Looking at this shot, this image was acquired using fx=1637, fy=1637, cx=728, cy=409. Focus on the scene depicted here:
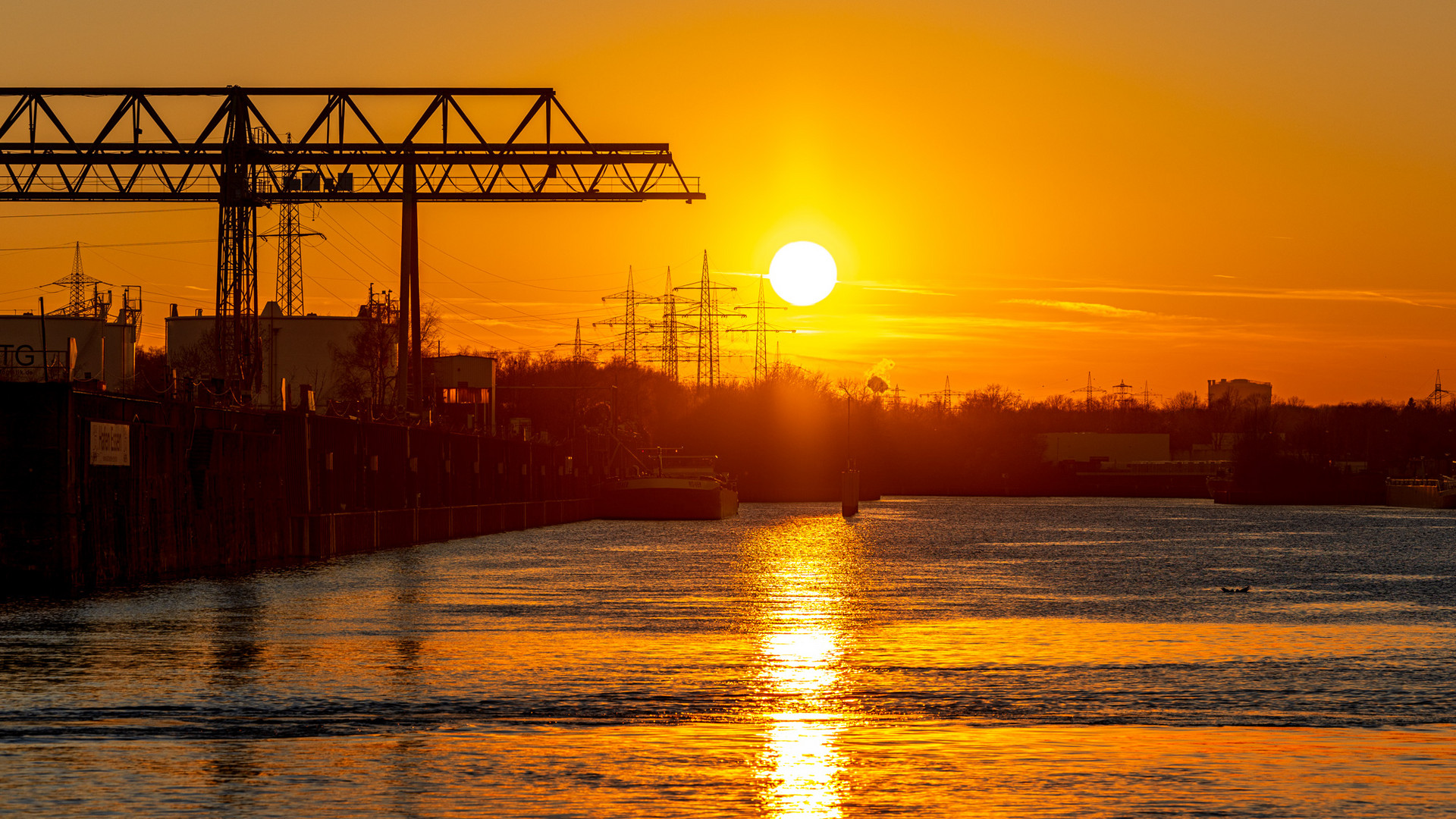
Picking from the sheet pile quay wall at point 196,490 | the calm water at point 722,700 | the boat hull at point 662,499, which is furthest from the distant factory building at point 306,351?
the calm water at point 722,700

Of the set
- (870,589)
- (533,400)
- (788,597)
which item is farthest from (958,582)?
(533,400)

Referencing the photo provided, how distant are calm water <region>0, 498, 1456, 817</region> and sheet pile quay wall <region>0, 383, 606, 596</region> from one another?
1.96 m

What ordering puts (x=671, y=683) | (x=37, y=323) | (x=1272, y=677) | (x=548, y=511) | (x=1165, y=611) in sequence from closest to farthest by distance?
(x=671, y=683)
(x=1272, y=677)
(x=1165, y=611)
(x=37, y=323)
(x=548, y=511)

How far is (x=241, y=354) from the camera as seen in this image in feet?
200

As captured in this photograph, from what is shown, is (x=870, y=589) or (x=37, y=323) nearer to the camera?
(x=870, y=589)

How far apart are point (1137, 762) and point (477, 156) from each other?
51.2m

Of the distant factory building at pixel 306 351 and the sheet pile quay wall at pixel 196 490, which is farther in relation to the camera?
the distant factory building at pixel 306 351

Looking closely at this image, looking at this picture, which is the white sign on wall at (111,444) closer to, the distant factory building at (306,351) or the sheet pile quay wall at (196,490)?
the sheet pile quay wall at (196,490)

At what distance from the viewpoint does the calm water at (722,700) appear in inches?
621

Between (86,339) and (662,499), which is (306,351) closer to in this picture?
(86,339)

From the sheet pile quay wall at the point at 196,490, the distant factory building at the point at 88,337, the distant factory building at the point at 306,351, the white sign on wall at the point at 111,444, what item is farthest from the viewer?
the distant factory building at the point at 306,351

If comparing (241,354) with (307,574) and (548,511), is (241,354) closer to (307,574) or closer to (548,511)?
(307,574)

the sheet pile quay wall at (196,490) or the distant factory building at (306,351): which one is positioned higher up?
the distant factory building at (306,351)

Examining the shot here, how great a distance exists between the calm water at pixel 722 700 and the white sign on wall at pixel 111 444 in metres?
3.43
